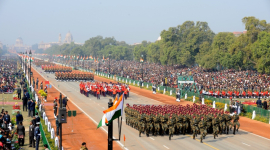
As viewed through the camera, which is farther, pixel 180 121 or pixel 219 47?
pixel 219 47

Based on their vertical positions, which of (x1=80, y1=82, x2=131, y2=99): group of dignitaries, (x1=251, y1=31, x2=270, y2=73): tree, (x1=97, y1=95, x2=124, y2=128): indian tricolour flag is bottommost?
(x1=80, y1=82, x2=131, y2=99): group of dignitaries

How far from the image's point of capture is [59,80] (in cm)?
6550

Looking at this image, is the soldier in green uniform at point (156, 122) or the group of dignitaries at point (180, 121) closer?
the group of dignitaries at point (180, 121)

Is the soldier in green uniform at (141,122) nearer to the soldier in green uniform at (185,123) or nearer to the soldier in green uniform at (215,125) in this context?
the soldier in green uniform at (185,123)

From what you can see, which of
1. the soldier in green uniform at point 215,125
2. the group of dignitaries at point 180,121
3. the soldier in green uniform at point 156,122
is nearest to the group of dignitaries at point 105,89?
the group of dignitaries at point 180,121

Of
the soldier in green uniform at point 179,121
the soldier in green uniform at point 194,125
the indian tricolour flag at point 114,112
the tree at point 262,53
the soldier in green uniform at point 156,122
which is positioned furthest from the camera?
the tree at point 262,53

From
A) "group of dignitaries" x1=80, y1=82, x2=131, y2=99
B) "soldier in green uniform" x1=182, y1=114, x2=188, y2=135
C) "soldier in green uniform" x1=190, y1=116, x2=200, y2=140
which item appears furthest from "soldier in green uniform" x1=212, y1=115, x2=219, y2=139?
"group of dignitaries" x1=80, y1=82, x2=131, y2=99

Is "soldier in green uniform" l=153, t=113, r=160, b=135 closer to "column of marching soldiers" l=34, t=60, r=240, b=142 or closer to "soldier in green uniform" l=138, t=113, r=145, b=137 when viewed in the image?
"column of marching soldiers" l=34, t=60, r=240, b=142

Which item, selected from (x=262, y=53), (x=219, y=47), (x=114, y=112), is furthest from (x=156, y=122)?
(x=219, y=47)

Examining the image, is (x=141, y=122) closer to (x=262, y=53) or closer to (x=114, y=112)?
(x=114, y=112)

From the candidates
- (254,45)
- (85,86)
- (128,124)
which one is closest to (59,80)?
(85,86)

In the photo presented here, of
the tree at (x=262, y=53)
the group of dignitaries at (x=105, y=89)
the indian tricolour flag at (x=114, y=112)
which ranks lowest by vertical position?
the group of dignitaries at (x=105, y=89)

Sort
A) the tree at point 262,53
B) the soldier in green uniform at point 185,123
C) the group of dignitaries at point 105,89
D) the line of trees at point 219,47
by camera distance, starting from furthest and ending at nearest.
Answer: the line of trees at point 219,47 → the tree at point 262,53 → the group of dignitaries at point 105,89 → the soldier in green uniform at point 185,123

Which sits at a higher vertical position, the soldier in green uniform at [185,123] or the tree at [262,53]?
the tree at [262,53]
